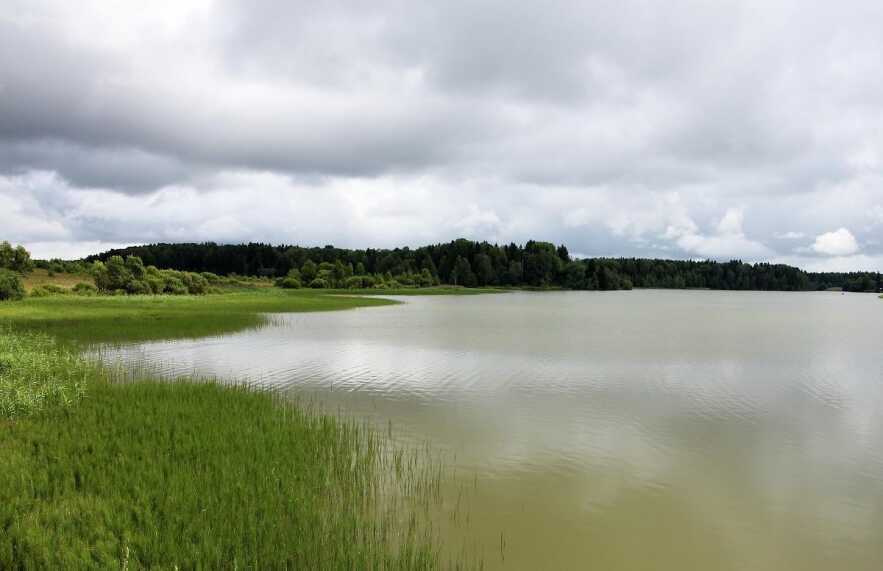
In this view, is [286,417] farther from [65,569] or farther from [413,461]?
[65,569]

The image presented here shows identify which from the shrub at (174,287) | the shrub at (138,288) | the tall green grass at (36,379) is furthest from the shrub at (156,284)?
the tall green grass at (36,379)

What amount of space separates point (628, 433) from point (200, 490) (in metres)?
13.7

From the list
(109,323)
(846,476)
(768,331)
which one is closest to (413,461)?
(846,476)

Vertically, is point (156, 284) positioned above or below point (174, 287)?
above

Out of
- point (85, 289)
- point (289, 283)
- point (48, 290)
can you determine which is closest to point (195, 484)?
point (48, 290)

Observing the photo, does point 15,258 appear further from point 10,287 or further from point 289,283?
point 289,283

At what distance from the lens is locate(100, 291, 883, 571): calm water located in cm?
1064

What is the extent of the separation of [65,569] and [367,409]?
42.5ft

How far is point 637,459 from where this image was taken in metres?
15.4

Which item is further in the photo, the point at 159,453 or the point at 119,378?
the point at 119,378

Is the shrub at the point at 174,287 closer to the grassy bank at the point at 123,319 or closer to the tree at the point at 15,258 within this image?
the grassy bank at the point at 123,319

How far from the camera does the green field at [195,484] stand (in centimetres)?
861

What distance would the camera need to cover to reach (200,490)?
35.0 feet

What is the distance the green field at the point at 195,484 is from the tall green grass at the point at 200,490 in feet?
0.11
